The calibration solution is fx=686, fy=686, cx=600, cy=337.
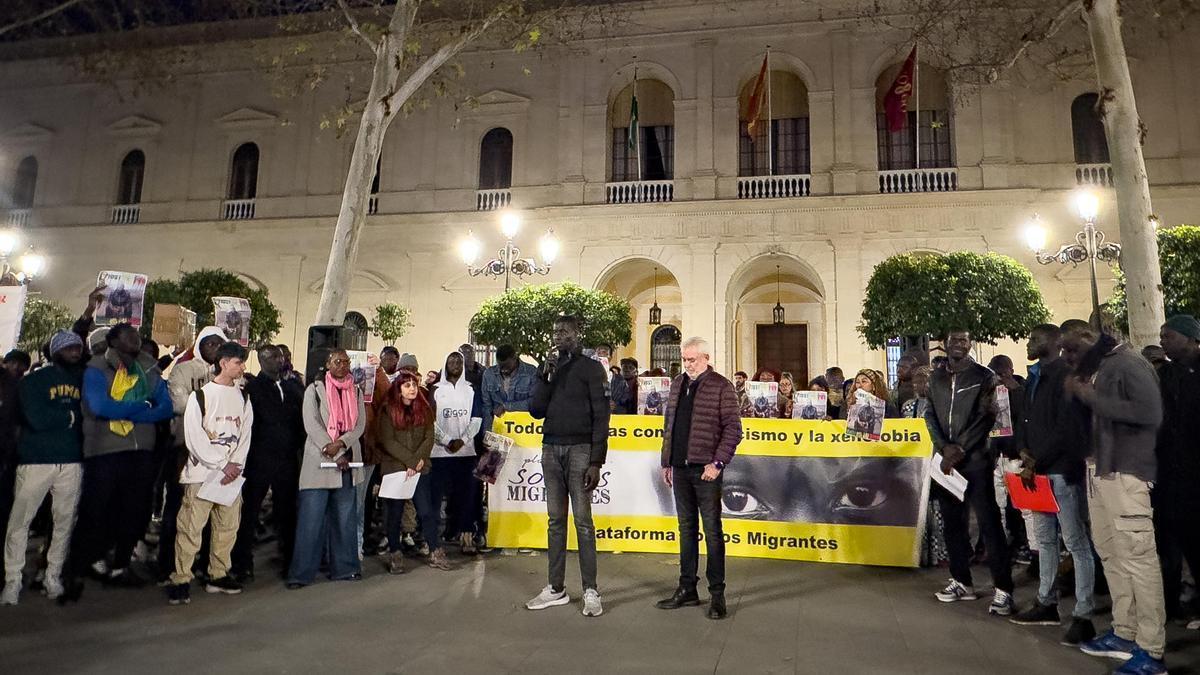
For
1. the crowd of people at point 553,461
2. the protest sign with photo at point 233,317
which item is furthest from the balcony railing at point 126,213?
the crowd of people at point 553,461

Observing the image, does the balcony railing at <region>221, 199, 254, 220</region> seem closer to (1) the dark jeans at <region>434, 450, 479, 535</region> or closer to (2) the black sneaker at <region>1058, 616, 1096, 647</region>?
(1) the dark jeans at <region>434, 450, 479, 535</region>

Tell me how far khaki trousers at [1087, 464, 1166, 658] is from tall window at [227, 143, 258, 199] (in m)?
23.7

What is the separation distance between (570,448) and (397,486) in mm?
2048

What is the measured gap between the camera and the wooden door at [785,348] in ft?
69.1

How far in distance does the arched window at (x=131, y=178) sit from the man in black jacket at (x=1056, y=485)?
86.3 feet

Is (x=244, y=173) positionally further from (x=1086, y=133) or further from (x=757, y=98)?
(x=1086, y=133)

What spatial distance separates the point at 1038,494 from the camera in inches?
193

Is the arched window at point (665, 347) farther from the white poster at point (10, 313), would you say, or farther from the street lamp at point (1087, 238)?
the white poster at point (10, 313)

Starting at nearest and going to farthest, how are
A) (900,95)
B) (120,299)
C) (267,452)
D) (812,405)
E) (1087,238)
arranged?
(267,452) < (120,299) < (812,405) < (1087,238) < (900,95)

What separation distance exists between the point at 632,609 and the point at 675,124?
16230 mm

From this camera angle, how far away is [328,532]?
Result: 6.29 meters

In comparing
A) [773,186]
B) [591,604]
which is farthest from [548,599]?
[773,186]

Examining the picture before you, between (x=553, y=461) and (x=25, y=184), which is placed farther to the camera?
(x=25, y=184)

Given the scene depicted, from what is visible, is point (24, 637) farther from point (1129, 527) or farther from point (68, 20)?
point (68, 20)
